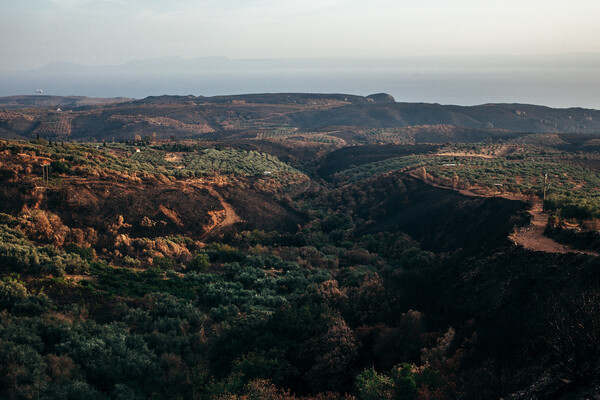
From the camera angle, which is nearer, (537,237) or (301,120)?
(537,237)

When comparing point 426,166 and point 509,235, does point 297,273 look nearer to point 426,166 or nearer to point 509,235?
point 509,235

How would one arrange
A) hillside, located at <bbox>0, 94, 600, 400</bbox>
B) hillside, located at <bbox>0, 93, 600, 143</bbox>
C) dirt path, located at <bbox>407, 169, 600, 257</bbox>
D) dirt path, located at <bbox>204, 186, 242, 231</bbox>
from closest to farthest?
hillside, located at <bbox>0, 94, 600, 400</bbox> < dirt path, located at <bbox>407, 169, 600, 257</bbox> < dirt path, located at <bbox>204, 186, 242, 231</bbox> < hillside, located at <bbox>0, 93, 600, 143</bbox>

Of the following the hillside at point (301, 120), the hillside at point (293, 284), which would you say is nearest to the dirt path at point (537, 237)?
the hillside at point (293, 284)

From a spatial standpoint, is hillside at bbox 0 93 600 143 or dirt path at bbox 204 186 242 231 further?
hillside at bbox 0 93 600 143

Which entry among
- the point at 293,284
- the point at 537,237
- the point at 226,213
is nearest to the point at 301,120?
the point at 226,213

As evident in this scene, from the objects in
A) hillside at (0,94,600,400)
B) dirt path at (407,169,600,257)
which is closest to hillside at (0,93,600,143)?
hillside at (0,94,600,400)

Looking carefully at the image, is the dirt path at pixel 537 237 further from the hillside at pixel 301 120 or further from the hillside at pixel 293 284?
the hillside at pixel 301 120

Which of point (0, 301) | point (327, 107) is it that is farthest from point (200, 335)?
point (327, 107)

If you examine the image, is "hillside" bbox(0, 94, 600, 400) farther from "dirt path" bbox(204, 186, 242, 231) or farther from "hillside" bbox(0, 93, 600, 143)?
"hillside" bbox(0, 93, 600, 143)

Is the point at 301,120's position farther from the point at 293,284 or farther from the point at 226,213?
the point at 293,284

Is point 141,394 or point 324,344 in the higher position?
point 324,344

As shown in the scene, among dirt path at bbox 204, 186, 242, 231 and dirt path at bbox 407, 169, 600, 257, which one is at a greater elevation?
dirt path at bbox 407, 169, 600, 257
